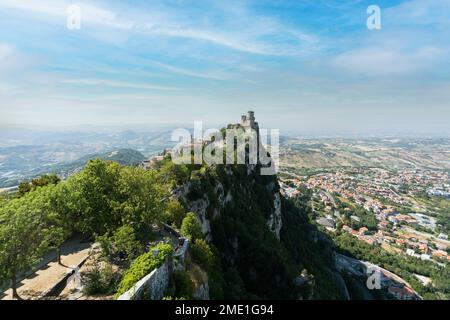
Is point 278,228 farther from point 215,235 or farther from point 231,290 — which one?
point 231,290

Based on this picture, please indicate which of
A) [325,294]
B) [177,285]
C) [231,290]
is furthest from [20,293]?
[325,294]

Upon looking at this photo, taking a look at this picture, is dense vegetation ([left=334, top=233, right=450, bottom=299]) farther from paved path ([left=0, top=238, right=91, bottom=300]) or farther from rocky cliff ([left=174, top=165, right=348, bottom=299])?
paved path ([left=0, top=238, right=91, bottom=300])

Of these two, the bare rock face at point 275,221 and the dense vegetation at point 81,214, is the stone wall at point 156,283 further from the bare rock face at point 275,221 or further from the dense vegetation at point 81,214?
the bare rock face at point 275,221

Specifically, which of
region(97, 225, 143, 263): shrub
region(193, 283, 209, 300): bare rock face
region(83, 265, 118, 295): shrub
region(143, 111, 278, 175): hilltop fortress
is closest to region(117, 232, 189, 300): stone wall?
region(193, 283, 209, 300): bare rock face

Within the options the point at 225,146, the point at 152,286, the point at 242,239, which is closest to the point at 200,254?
the point at 152,286

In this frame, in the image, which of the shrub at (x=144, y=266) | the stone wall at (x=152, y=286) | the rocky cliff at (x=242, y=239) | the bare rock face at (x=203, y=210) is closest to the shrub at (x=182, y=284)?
the stone wall at (x=152, y=286)

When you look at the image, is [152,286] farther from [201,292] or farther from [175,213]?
[175,213]
